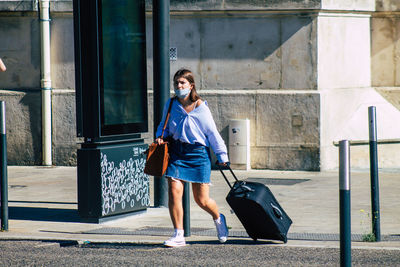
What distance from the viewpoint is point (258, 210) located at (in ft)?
25.1

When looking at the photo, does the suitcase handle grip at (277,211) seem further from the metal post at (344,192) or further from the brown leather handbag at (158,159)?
the metal post at (344,192)

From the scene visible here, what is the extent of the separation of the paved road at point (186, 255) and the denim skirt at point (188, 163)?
659mm

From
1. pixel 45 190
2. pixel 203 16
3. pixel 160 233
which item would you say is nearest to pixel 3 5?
pixel 203 16

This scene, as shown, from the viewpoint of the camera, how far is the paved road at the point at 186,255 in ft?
23.3

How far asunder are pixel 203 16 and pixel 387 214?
6.07 m

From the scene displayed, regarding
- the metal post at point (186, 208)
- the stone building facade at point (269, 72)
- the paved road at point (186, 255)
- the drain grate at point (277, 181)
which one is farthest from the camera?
the stone building facade at point (269, 72)

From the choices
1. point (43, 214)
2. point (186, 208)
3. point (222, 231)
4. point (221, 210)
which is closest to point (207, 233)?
point (186, 208)

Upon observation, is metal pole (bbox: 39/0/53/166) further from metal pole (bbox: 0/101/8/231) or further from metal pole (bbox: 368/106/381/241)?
metal pole (bbox: 368/106/381/241)

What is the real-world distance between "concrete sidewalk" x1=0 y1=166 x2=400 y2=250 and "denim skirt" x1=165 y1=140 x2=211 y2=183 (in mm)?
714

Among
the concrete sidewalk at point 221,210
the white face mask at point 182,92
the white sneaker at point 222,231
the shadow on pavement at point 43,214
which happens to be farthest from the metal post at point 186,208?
the shadow on pavement at point 43,214

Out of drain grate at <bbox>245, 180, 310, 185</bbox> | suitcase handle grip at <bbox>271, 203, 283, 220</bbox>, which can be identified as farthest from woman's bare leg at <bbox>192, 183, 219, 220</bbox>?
drain grate at <bbox>245, 180, 310, 185</bbox>

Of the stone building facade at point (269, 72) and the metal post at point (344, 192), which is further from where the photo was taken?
the stone building facade at point (269, 72)

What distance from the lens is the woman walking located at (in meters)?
7.83

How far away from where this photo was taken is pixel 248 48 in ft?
47.0
